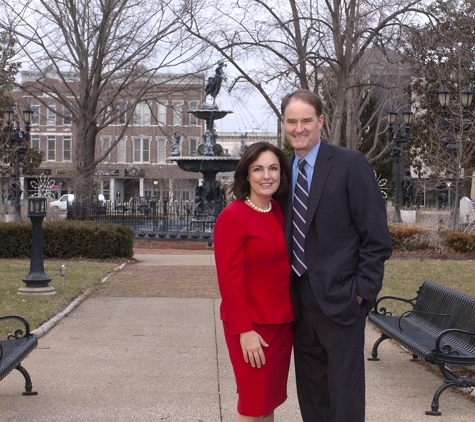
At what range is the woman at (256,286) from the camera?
12.0ft

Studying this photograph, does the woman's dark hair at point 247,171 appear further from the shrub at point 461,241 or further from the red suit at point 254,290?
the shrub at point 461,241

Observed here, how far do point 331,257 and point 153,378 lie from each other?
3.15 meters

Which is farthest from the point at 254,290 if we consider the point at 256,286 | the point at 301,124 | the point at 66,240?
the point at 66,240

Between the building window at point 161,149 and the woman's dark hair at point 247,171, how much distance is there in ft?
200

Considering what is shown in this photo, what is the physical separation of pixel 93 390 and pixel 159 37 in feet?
73.0

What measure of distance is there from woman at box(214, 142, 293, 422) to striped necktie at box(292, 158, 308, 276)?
0.06 metres

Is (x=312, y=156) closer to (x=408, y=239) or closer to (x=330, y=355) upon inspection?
(x=330, y=355)

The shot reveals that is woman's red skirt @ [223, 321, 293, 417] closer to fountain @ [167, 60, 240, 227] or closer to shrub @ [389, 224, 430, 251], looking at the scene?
shrub @ [389, 224, 430, 251]

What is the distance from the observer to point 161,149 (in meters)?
65.2

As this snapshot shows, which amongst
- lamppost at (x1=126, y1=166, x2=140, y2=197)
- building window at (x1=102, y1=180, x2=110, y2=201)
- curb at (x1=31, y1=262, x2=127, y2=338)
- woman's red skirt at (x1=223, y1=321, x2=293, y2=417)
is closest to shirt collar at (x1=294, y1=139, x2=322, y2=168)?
woman's red skirt at (x1=223, y1=321, x2=293, y2=417)

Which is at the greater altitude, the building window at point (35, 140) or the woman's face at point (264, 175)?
the building window at point (35, 140)

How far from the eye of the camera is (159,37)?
26719 mm

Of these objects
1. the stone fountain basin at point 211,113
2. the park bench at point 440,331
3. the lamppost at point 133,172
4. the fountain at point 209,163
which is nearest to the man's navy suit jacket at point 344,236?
the park bench at point 440,331

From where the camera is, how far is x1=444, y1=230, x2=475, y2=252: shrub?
18328mm
